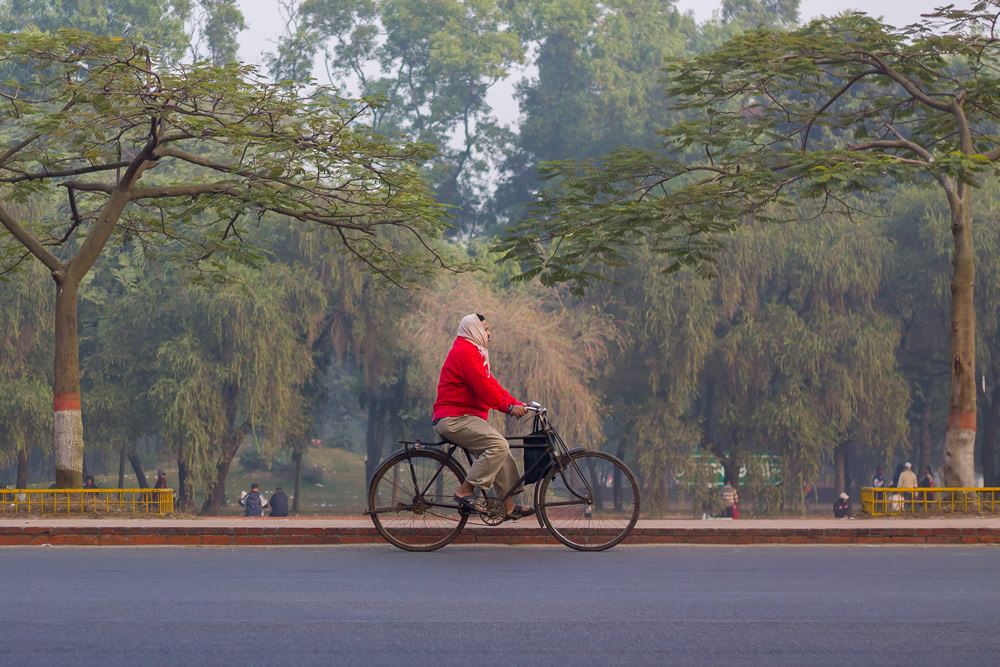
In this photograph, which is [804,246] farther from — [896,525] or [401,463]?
[401,463]

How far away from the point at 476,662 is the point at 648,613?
66.3 inches

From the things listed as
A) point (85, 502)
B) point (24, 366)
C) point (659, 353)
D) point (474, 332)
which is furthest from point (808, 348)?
point (474, 332)

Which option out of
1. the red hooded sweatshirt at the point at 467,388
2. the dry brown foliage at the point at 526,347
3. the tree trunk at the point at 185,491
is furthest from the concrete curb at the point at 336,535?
the tree trunk at the point at 185,491

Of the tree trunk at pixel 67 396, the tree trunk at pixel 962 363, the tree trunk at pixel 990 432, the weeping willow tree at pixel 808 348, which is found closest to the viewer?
the tree trunk at pixel 67 396

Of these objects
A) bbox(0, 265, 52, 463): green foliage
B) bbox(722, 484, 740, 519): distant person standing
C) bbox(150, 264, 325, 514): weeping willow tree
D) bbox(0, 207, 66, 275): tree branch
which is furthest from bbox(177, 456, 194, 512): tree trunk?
bbox(0, 207, 66, 275): tree branch

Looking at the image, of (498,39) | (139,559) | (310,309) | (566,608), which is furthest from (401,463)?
(498,39)

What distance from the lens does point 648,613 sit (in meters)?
6.96

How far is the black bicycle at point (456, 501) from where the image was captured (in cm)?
1016

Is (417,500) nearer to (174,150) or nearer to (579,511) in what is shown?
(579,511)

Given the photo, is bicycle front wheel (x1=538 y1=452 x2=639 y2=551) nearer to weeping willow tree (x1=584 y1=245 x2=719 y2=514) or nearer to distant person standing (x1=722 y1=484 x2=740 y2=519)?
weeping willow tree (x1=584 y1=245 x2=719 y2=514)

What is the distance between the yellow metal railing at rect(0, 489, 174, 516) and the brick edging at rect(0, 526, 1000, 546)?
3245 mm

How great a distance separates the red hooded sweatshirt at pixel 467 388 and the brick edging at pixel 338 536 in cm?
188

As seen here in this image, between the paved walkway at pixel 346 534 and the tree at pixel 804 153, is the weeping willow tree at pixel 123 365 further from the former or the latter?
the paved walkway at pixel 346 534

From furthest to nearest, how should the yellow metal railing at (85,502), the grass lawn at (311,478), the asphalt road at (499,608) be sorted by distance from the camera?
the grass lawn at (311,478), the yellow metal railing at (85,502), the asphalt road at (499,608)
